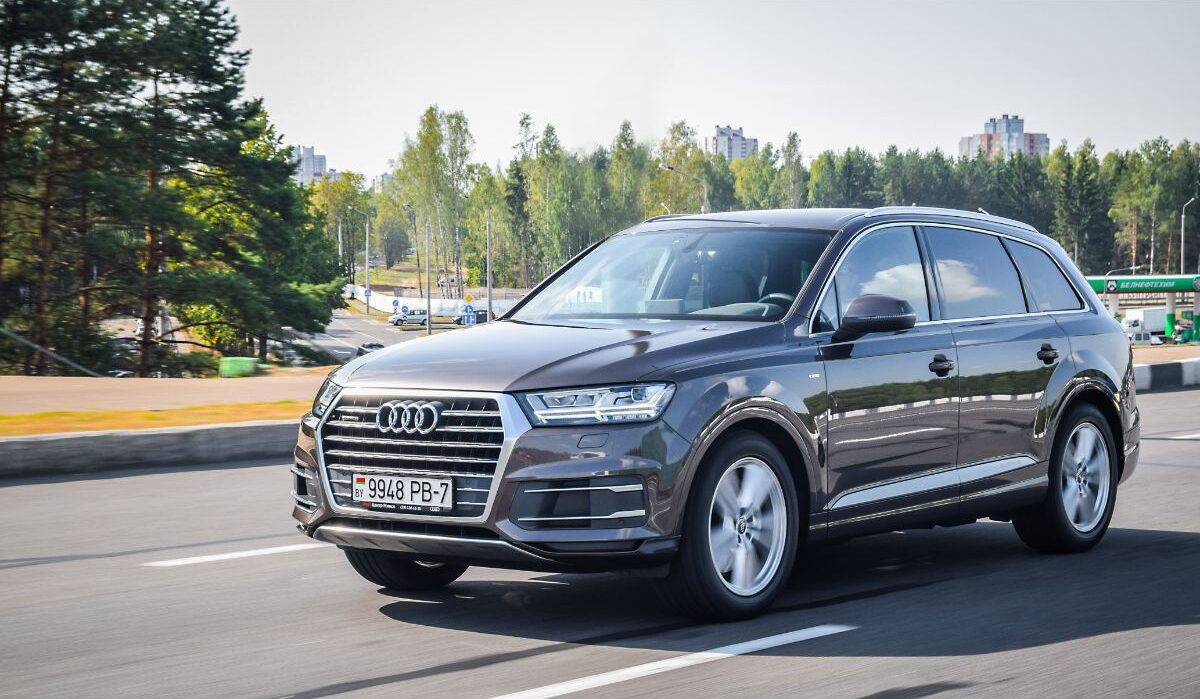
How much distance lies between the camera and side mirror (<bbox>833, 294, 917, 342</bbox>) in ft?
21.4

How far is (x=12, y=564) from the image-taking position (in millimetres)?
7727

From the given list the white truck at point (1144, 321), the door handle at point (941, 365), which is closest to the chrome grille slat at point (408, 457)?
the door handle at point (941, 365)

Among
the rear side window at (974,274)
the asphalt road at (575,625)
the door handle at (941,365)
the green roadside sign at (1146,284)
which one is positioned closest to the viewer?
the asphalt road at (575,625)

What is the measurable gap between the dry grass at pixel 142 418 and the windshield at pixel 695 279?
6941 millimetres

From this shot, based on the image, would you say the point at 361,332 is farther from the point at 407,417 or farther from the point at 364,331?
the point at 407,417

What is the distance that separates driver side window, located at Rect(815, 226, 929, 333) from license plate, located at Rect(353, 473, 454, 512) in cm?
193

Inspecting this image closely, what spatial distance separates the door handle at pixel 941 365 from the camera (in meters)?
7.03

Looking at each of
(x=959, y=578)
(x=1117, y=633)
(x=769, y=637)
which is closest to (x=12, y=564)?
(x=769, y=637)

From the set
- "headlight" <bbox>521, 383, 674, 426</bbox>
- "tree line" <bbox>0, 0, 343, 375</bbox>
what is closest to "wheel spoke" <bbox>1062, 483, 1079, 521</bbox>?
"headlight" <bbox>521, 383, 674, 426</bbox>

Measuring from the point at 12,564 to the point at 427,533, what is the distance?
3111mm

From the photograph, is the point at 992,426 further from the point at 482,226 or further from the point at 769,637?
the point at 482,226

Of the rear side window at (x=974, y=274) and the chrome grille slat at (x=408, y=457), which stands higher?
the rear side window at (x=974, y=274)

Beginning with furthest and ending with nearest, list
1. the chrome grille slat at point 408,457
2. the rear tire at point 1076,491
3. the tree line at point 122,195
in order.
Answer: the tree line at point 122,195
the rear tire at point 1076,491
the chrome grille slat at point 408,457

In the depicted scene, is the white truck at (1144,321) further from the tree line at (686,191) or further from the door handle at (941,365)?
the door handle at (941,365)
